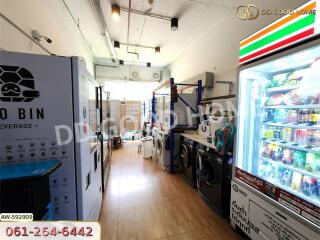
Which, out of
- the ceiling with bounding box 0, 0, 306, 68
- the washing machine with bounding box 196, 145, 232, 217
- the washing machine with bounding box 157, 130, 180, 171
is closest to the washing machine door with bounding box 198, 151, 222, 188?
the washing machine with bounding box 196, 145, 232, 217

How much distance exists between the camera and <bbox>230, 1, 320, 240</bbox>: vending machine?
112 centimetres

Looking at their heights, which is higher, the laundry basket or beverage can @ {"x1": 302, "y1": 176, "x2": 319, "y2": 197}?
beverage can @ {"x1": 302, "y1": 176, "x2": 319, "y2": 197}

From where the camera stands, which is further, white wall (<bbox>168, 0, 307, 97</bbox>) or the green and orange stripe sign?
white wall (<bbox>168, 0, 307, 97</bbox>)

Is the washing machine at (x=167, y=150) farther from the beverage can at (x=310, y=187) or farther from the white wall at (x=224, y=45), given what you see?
the beverage can at (x=310, y=187)

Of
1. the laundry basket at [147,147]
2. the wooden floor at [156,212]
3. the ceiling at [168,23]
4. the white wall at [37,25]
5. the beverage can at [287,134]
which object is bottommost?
the wooden floor at [156,212]

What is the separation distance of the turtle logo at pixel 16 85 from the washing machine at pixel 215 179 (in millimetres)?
2034

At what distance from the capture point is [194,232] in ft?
5.85

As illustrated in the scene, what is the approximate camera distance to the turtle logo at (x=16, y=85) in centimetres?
96

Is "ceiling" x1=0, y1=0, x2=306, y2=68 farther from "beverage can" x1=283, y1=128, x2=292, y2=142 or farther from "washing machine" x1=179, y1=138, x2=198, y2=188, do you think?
"washing machine" x1=179, y1=138, x2=198, y2=188

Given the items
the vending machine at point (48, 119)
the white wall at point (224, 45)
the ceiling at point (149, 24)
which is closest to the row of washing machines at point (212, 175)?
the white wall at point (224, 45)

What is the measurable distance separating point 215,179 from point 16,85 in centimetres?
225

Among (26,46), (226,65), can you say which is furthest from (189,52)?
(26,46)

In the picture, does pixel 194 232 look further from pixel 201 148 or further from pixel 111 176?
pixel 111 176

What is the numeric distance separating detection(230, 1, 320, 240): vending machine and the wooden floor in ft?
1.25
